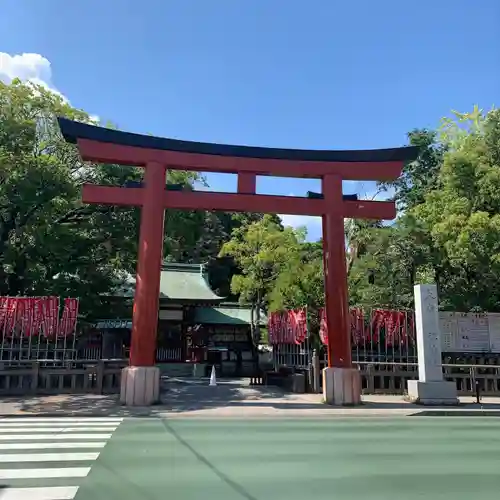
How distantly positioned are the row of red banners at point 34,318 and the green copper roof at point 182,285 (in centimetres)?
817

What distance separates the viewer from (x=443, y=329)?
59.1ft

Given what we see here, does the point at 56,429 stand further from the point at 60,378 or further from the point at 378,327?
the point at 378,327

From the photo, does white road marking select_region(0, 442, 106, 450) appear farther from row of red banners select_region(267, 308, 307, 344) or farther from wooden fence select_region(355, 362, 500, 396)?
row of red banners select_region(267, 308, 307, 344)

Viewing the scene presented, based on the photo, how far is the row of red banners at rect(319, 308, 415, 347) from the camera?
18.0 metres

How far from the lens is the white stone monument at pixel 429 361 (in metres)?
14.6

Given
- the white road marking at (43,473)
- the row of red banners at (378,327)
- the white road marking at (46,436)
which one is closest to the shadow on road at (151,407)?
the white road marking at (46,436)

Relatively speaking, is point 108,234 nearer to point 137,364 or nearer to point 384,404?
point 137,364

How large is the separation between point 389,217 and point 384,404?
5640 mm

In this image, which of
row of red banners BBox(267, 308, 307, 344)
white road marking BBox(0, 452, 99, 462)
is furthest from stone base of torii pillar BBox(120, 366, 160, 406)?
row of red banners BBox(267, 308, 307, 344)

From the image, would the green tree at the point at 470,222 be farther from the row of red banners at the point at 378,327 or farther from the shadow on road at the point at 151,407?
the shadow on road at the point at 151,407

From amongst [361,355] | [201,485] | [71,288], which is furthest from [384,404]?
[71,288]

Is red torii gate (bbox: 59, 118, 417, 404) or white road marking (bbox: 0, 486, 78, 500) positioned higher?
red torii gate (bbox: 59, 118, 417, 404)

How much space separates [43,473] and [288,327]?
564 inches

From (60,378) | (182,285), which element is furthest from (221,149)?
(182,285)
